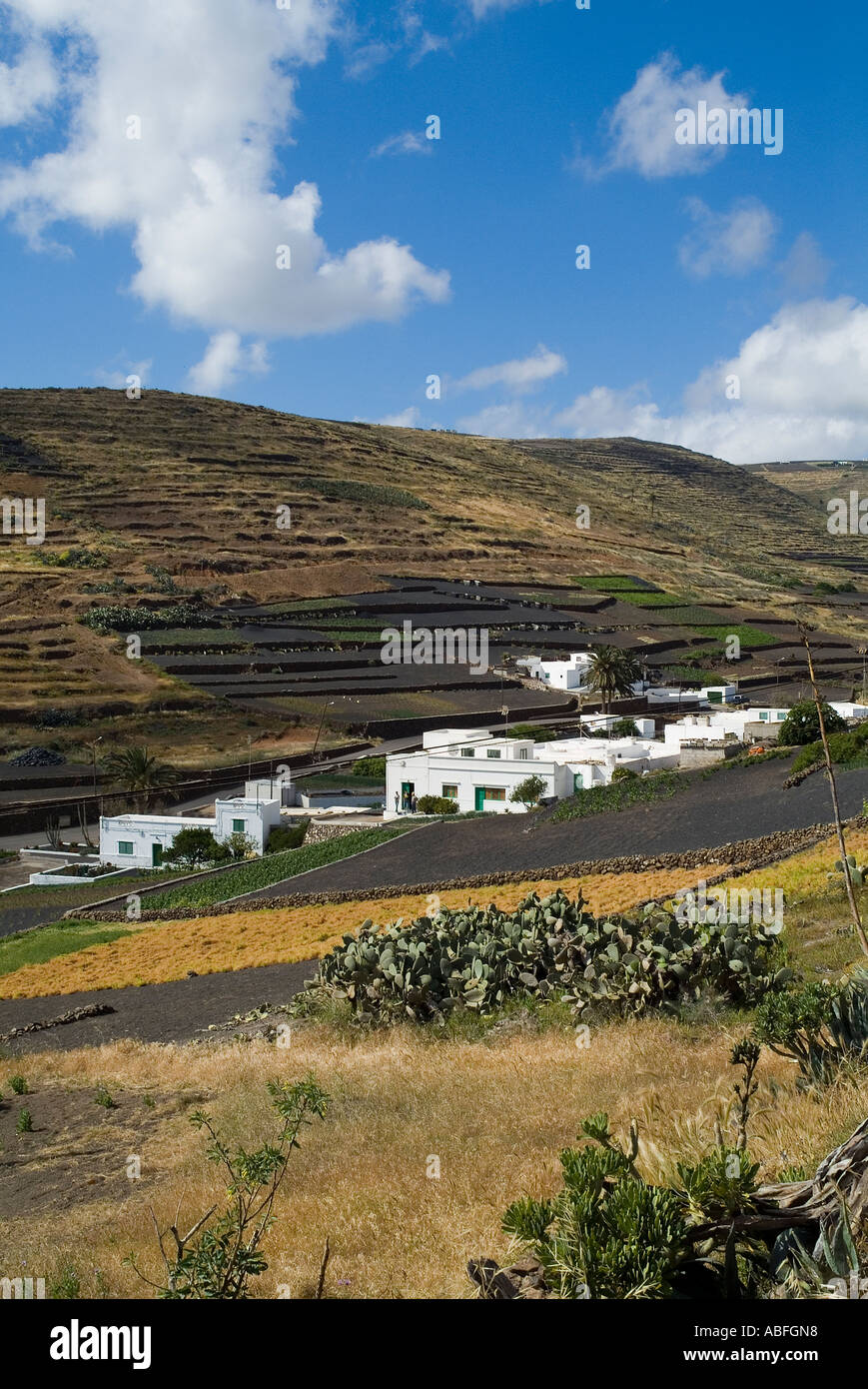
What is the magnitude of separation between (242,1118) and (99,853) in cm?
3807

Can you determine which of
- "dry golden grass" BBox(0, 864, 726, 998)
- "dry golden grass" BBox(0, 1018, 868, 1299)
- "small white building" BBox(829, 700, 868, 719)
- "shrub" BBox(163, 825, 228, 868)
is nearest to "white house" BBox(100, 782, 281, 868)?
"shrub" BBox(163, 825, 228, 868)

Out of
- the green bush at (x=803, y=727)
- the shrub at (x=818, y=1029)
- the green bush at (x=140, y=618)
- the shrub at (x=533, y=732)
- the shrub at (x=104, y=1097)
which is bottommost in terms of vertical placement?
the shrub at (x=104, y=1097)

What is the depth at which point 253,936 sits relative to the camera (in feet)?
84.4

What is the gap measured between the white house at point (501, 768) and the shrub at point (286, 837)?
371 cm

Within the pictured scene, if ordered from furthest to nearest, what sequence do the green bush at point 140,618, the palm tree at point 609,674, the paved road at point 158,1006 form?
the green bush at point 140,618
the palm tree at point 609,674
the paved road at point 158,1006

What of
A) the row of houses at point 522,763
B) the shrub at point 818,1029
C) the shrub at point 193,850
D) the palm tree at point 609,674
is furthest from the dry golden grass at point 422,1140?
the palm tree at point 609,674

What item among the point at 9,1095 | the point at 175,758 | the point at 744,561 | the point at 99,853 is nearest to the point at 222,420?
the point at 744,561

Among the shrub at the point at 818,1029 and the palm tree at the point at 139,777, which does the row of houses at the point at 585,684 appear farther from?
the shrub at the point at 818,1029

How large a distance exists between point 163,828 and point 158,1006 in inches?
973

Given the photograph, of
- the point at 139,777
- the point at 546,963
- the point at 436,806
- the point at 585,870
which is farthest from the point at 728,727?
the point at 546,963

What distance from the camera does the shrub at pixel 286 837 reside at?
4269 cm

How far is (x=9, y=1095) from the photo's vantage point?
13.8 meters

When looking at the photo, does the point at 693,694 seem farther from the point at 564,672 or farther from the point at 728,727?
the point at 728,727

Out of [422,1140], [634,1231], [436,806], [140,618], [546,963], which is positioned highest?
[140,618]
